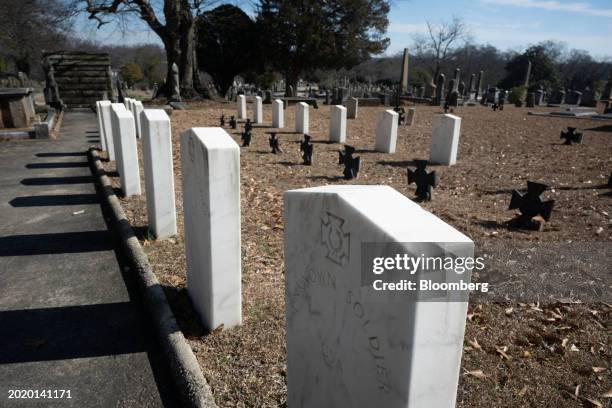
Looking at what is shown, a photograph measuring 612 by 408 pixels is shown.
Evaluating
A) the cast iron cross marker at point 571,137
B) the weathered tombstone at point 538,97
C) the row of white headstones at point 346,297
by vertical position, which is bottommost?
the cast iron cross marker at point 571,137

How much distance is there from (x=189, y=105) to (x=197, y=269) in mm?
22749

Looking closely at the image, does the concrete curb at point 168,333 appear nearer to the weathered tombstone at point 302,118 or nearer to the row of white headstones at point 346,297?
the row of white headstones at point 346,297

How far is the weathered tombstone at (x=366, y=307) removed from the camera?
148cm

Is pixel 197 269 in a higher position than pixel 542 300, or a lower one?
higher

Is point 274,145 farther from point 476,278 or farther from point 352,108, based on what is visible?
point 352,108

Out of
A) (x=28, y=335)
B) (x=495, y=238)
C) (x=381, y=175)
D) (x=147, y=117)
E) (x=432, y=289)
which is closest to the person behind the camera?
(x=432, y=289)

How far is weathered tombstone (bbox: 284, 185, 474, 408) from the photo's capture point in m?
1.48

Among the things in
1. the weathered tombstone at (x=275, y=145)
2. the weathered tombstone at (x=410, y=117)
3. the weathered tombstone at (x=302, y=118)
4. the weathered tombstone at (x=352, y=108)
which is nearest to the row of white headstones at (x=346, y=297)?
the weathered tombstone at (x=275, y=145)

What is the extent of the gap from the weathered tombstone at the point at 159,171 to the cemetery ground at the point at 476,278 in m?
0.25

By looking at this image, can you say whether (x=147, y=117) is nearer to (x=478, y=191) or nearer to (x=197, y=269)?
(x=197, y=269)

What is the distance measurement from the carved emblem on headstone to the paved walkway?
183 centimetres

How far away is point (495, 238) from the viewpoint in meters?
5.48

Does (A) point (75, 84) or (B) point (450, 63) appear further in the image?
(B) point (450, 63)

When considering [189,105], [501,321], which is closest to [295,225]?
[501,321]
